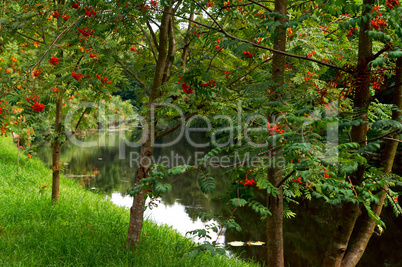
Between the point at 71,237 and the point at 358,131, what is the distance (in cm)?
445

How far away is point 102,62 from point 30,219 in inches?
145

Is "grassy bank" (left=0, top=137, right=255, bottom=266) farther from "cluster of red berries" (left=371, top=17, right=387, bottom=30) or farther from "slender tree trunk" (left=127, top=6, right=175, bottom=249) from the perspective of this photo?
"cluster of red berries" (left=371, top=17, right=387, bottom=30)

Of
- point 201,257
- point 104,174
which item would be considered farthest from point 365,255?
point 104,174

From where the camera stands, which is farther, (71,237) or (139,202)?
(71,237)

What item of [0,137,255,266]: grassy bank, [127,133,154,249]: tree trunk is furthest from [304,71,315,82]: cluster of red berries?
[0,137,255,266]: grassy bank

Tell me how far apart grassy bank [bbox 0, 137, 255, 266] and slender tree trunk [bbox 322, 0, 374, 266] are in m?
1.48

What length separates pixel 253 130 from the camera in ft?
7.34

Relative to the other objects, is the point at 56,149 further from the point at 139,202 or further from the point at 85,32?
the point at 85,32

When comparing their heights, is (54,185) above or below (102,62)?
below

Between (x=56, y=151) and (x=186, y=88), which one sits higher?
(x=186, y=88)

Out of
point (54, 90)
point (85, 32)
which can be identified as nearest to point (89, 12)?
point (85, 32)

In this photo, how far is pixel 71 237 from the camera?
5020mm

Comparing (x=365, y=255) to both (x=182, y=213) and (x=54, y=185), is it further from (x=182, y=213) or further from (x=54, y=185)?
(x=54, y=185)

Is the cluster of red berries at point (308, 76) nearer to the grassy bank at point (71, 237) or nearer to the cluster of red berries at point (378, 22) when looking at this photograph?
the cluster of red berries at point (378, 22)
